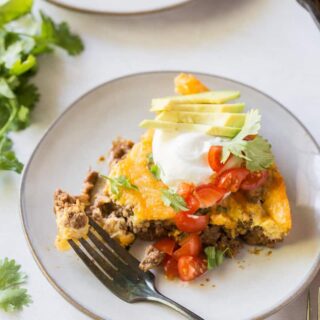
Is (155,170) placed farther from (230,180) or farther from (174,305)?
(174,305)

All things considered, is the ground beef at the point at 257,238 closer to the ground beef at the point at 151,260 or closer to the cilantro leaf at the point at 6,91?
the ground beef at the point at 151,260

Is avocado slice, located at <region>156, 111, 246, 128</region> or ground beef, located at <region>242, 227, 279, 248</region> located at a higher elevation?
avocado slice, located at <region>156, 111, 246, 128</region>

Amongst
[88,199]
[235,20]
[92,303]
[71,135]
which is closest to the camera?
[92,303]

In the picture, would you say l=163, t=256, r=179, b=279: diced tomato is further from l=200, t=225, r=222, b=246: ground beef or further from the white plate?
the white plate

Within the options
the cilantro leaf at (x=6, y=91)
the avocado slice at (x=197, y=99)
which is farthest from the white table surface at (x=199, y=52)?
the avocado slice at (x=197, y=99)

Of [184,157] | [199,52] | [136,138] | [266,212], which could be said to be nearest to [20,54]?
[136,138]

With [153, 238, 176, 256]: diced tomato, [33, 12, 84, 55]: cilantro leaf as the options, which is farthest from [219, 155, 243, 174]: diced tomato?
[33, 12, 84, 55]: cilantro leaf

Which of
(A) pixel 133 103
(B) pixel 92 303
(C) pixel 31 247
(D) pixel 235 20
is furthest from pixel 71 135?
(D) pixel 235 20

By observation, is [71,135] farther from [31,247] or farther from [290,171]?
[290,171]
